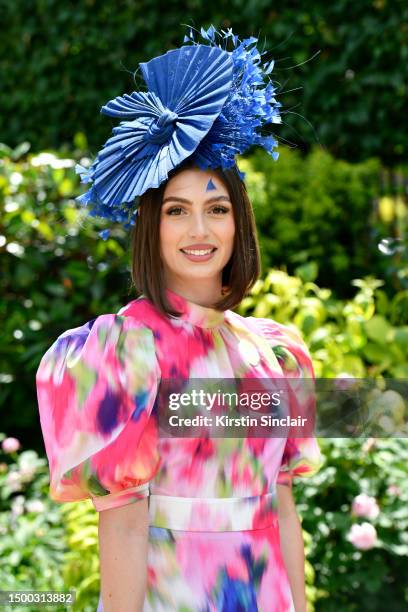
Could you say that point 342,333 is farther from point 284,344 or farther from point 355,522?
point 284,344

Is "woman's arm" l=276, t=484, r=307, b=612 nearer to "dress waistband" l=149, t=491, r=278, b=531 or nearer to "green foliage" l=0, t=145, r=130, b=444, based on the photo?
"dress waistband" l=149, t=491, r=278, b=531

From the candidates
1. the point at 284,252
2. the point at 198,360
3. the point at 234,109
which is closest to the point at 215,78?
the point at 234,109

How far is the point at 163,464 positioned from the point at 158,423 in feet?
0.23

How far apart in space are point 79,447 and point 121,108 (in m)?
0.63

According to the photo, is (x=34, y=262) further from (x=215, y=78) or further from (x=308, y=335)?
(x=215, y=78)

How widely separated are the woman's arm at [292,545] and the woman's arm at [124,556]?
0.33 meters

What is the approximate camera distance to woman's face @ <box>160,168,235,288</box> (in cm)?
160

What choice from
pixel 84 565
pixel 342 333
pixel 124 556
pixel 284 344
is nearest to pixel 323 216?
pixel 342 333

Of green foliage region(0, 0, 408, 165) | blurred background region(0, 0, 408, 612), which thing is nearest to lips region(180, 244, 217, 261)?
blurred background region(0, 0, 408, 612)

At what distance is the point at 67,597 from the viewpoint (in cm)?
230

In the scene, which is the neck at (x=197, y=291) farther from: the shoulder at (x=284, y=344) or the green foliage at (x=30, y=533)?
the green foliage at (x=30, y=533)

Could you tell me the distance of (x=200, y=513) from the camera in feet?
5.06

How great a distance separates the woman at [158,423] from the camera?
1.50 meters

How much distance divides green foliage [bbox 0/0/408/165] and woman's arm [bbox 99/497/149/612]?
322 cm
